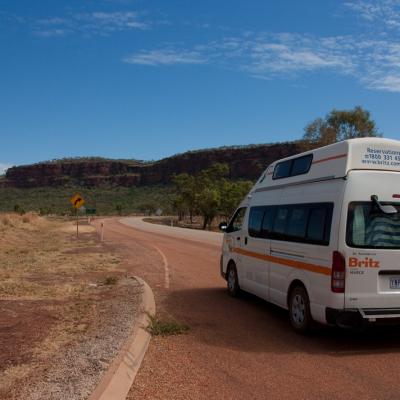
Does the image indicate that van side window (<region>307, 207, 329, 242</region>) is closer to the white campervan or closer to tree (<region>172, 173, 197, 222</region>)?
the white campervan

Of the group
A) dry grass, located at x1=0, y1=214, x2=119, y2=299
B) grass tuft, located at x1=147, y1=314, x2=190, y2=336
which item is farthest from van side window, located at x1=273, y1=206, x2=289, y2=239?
dry grass, located at x1=0, y1=214, x2=119, y2=299

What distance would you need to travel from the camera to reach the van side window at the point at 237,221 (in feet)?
35.7

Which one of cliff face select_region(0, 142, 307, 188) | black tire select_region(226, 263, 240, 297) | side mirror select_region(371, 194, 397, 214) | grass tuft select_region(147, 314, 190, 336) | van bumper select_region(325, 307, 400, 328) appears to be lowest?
grass tuft select_region(147, 314, 190, 336)

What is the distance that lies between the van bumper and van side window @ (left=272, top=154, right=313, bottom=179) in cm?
238

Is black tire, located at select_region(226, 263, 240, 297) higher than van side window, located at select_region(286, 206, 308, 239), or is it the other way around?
van side window, located at select_region(286, 206, 308, 239)

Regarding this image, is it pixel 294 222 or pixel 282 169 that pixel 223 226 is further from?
pixel 294 222

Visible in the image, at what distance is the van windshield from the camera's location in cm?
693

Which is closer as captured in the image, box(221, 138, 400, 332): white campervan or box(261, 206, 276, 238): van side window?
box(221, 138, 400, 332): white campervan

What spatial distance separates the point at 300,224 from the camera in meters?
7.96

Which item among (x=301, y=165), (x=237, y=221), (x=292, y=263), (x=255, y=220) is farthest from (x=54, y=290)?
(x=301, y=165)

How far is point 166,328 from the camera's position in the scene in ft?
25.9

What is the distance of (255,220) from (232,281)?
5.96ft

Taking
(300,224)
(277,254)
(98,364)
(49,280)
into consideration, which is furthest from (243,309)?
(49,280)

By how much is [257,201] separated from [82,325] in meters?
3.97
